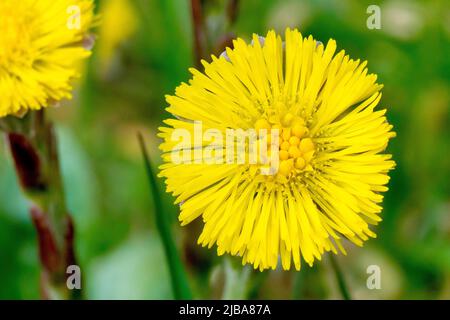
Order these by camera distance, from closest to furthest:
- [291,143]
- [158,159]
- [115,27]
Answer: [291,143] → [158,159] → [115,27]

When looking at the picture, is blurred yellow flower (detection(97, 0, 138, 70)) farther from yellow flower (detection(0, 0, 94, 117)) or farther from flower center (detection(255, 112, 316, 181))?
flower center (detection(255, 112, 316, 181))

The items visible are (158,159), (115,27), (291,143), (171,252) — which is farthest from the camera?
(115,27)

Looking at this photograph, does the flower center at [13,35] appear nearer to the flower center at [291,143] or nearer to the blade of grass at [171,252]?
the blade of grass at [171,252]

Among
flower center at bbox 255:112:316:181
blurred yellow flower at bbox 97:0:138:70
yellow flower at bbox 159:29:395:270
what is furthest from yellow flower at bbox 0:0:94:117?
blurred yellow flower at bbox 97:0:138:70

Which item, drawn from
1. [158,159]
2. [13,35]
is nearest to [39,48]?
[13,35]

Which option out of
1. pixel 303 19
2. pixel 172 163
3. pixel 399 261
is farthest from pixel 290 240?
pixel 303 19

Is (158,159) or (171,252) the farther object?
(158,159)

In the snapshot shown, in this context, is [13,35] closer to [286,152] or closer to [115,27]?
[286,152]
